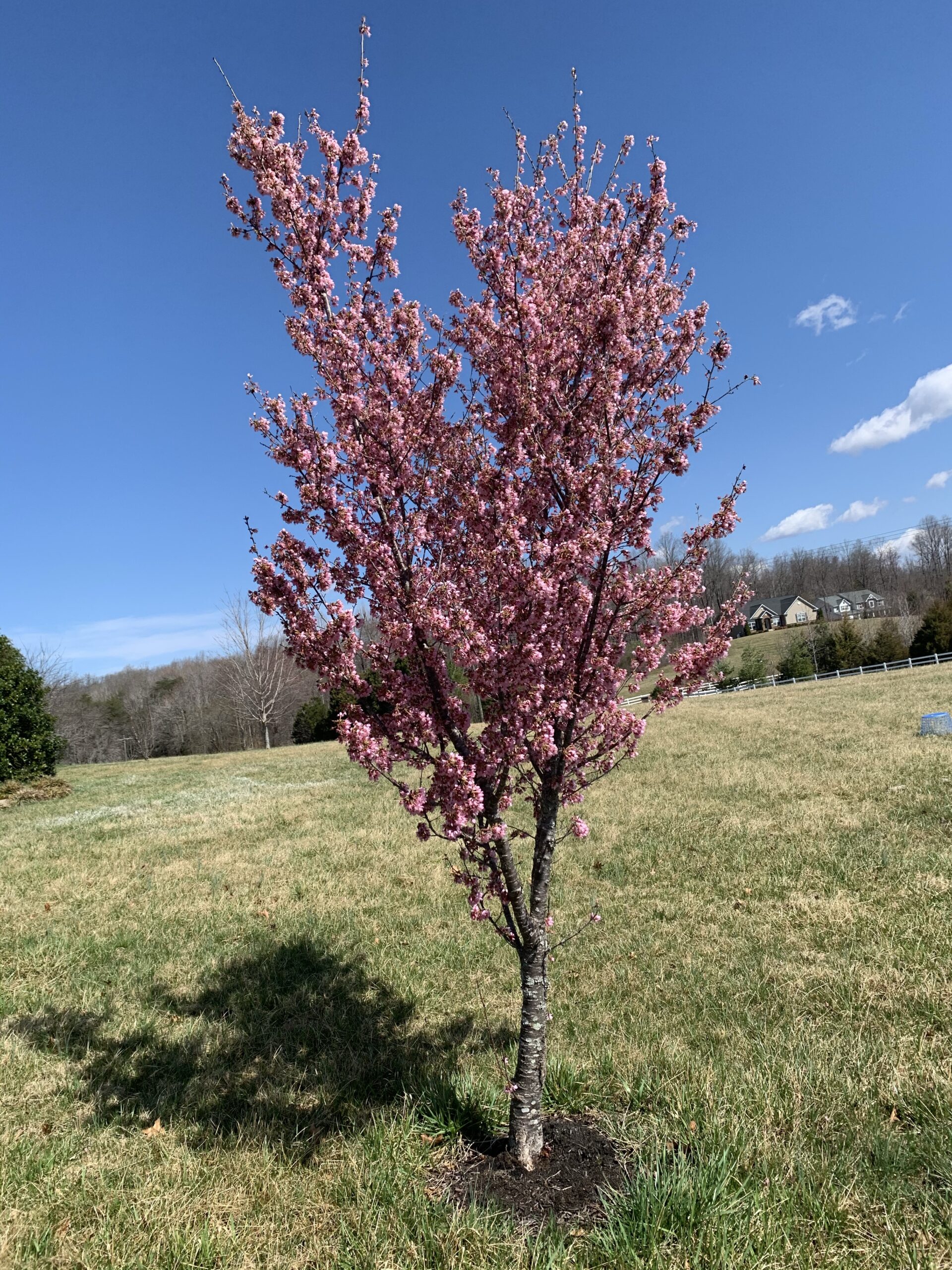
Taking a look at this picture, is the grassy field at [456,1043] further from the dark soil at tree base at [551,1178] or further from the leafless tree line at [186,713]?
the leafless tree line at [186,713]

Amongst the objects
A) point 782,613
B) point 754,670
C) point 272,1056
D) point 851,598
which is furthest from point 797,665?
point 851,598

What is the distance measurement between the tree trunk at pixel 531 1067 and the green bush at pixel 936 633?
48.9 metres

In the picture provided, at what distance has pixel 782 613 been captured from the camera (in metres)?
89.5

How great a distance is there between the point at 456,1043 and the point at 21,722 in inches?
728

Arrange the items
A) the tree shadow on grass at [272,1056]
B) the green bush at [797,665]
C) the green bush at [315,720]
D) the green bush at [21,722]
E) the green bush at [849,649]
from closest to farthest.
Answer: the tree shadow on grass at [272,1056]
the green bush at [21,722]
the green bush at [315,720]
the green bush at [849,649]
the green bush at [797,665]

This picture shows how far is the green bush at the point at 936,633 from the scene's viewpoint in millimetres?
42812

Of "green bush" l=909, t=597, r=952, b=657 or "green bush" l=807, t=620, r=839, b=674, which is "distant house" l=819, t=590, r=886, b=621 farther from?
"green bush" l=909, t=597, r=952, b=657

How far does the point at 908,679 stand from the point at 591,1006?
2970 cm

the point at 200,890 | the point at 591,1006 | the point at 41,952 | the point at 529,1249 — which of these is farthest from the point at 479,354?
the point at 200,890

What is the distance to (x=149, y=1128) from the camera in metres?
4.27

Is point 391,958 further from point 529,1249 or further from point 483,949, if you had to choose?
point 529,1249

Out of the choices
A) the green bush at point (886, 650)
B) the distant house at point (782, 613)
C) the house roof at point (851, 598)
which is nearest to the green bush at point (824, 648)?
the green bush at point (886, 650)

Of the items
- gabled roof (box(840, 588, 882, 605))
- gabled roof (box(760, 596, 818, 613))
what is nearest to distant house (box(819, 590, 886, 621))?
gabled roof (box(840, 588, 882, 605))

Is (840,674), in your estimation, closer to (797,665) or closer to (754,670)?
(797,665)
